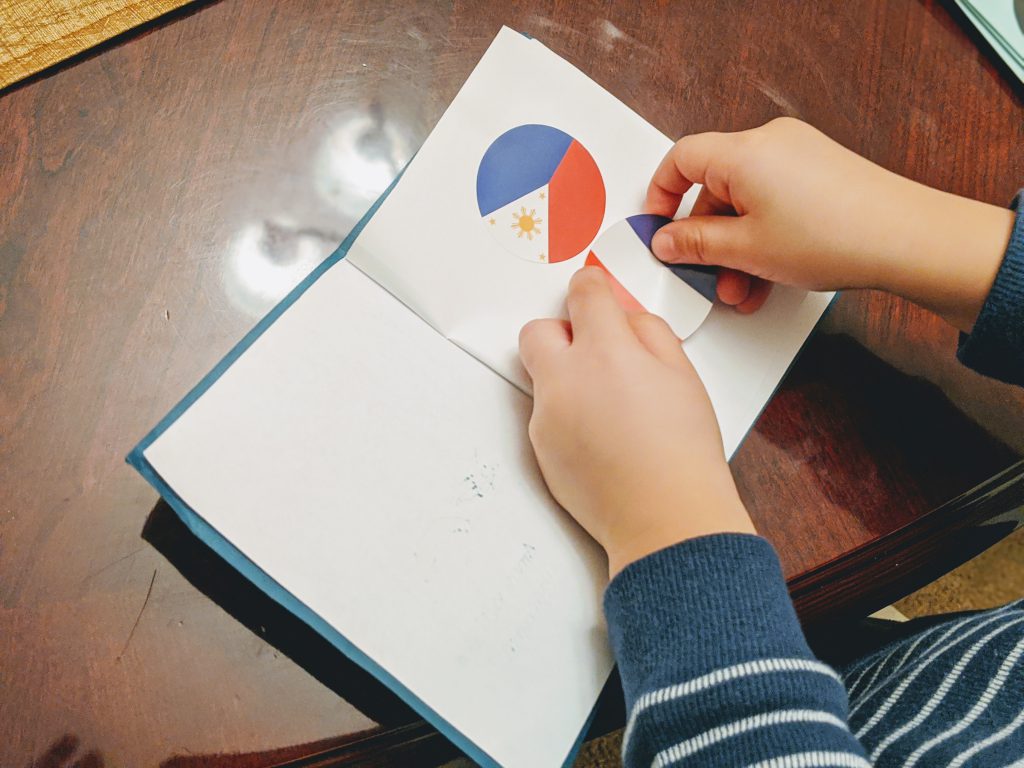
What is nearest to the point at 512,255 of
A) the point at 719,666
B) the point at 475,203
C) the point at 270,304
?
the point at 475,203

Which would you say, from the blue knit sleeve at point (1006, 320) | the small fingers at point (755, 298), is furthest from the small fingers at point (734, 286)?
the blue knit sleeve at point (1006, 320)

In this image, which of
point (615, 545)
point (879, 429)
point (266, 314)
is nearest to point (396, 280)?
point (266, 314)

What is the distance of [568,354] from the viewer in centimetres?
39

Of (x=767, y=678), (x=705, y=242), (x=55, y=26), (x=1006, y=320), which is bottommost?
(x=767, y=678)

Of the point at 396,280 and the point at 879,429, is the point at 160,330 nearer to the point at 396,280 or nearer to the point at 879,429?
the point at 396,280

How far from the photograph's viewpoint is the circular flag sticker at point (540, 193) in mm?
426

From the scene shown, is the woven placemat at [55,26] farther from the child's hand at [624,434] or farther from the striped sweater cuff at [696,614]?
the striped sweater cuff at [696,614]

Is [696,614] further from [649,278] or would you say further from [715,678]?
[649,278]

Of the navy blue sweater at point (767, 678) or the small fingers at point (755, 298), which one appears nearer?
the navy blue sweater at point (767, 678)

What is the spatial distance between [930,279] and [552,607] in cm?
28

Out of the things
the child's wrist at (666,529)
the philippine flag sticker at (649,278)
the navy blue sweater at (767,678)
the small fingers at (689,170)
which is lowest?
the navy blue sweater at (767,678)

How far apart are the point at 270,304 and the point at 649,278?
0.73 ft

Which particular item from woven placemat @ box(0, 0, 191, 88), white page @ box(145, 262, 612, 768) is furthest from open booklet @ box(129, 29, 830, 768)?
woven placemat @ box(0, 0, 191, 88)

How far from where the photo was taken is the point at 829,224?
403mm
